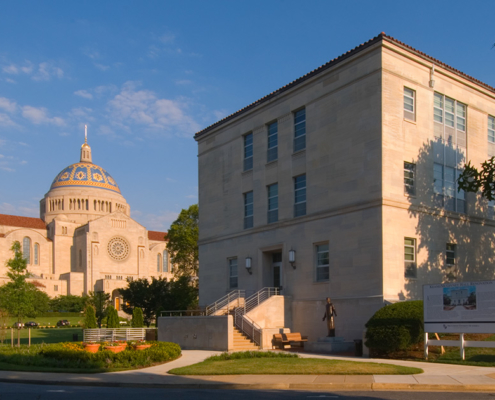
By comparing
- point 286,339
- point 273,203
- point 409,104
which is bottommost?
point 286,339

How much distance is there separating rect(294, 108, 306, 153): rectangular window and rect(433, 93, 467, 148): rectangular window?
22.2ft

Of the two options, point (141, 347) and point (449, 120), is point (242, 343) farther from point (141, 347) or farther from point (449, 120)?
point (449, 120)

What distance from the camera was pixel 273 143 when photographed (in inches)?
1296

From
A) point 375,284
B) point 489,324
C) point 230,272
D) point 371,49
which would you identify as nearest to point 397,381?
point 489,324

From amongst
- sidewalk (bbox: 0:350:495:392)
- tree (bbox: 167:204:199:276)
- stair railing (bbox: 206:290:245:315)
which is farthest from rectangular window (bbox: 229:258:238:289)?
tree (bbox: 167:204:199:276)

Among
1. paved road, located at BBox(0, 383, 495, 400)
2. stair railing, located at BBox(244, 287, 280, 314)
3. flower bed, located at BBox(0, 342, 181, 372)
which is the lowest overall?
flower bed, located at BBox(0, 342, 181, 372)

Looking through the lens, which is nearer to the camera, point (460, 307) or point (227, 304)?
point (460, 307)

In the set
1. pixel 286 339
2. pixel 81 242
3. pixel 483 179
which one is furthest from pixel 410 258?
pixel 81 242

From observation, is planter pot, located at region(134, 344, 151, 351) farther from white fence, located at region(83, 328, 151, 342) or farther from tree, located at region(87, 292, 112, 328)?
tree, located at region(87, 292, 112, 328)

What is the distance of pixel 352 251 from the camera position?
26500 millimetres

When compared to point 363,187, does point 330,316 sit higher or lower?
lower

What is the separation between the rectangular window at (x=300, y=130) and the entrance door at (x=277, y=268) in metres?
6.22

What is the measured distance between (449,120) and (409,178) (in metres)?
4.73

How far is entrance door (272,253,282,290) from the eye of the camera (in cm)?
3192
